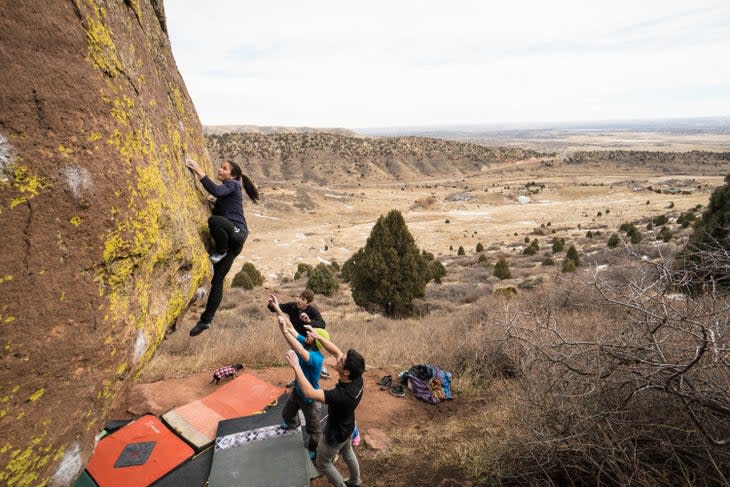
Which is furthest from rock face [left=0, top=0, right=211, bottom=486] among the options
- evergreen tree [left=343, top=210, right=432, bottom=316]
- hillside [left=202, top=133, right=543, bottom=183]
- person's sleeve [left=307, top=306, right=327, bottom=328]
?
hillside [left=202, top=133, right=543, bottom=183]

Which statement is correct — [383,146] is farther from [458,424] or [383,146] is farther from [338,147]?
[458,424]

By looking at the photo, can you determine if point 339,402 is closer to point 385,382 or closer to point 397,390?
point 397,390

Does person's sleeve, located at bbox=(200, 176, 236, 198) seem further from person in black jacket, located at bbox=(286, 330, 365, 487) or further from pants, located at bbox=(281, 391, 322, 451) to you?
pants, located at bbox=(281, 391, 322, 451)

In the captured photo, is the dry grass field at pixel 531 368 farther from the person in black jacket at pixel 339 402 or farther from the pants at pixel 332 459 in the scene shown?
the person in black jacket at pixel 339 402

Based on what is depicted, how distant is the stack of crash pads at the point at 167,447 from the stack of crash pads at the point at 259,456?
146 mm

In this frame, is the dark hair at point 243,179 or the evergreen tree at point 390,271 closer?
the dark hair at point 243,179

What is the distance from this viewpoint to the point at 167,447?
5.45 meters

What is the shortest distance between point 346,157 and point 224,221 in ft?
288

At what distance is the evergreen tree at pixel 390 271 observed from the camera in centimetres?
1706

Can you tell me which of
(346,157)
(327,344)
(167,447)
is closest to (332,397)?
(327,344)

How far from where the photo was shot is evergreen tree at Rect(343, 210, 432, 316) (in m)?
17.1

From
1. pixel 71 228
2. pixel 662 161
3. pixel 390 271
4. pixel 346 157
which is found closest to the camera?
pixel 71 228

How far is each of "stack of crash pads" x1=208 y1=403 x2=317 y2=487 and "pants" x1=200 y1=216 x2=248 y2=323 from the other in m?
1.80

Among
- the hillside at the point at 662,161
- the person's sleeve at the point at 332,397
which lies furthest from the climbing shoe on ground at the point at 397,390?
the hillside at the point at 662,161
